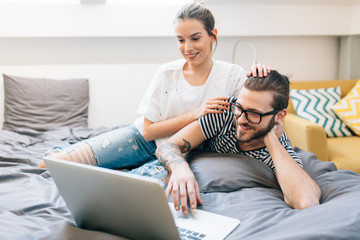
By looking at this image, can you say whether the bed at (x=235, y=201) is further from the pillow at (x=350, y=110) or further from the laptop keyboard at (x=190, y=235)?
the pillow at (x=350, y=110)

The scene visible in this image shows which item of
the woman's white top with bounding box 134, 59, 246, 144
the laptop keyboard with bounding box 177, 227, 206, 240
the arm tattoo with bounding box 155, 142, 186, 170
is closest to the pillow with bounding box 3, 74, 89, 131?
the woman's white top with bounding box 134, 59, 246, 144

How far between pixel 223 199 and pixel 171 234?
1.32 ft

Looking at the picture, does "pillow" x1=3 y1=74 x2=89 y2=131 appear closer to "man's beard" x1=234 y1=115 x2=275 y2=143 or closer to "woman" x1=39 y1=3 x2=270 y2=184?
"woman" x1=39 y1=3 x2=270 y2=184

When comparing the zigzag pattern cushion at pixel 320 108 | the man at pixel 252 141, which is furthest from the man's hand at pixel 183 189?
the zigzag pattern cushion at pixel 320 108

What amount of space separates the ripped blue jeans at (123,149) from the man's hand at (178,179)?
0.71 feet

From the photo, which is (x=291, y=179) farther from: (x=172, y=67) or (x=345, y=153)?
(x=345, y=153)

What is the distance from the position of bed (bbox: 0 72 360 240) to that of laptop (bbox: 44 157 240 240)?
0.04m

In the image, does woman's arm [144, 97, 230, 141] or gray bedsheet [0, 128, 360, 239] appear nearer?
gray bedsheet [0, 128, 360, 239]

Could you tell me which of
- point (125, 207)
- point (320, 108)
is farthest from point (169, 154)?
point (320, 108)

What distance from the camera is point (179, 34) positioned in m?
1.68

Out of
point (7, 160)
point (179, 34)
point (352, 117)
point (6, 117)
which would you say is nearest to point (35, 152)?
point (7, 160)

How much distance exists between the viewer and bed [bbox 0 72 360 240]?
2.85ft

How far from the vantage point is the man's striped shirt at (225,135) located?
1.42 meters

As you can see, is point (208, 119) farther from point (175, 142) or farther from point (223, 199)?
point (223, 199)
